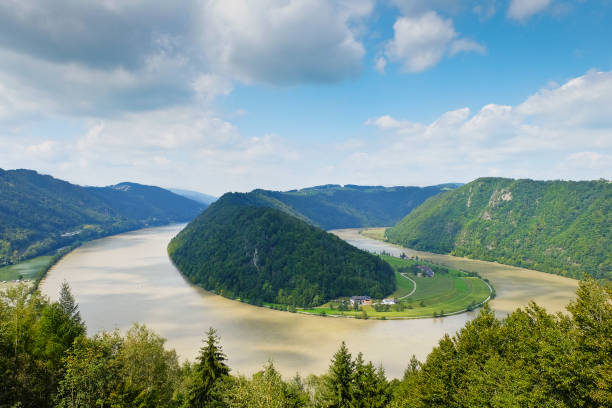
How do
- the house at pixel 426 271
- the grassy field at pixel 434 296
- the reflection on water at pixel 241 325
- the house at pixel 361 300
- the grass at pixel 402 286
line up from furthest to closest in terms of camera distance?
the house at pixel 426 271 < the grass at pixel 402 286 < the house at pixel 361 300 < the grassy field at pixel 434 296 < the reflection on water at pixel 241 325

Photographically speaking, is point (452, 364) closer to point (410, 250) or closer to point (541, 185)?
point (410, 250)

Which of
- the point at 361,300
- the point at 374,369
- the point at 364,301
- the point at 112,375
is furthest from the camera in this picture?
the point at 361,300

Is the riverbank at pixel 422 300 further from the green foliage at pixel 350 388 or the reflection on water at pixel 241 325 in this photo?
the green foliage at pixel 350 388

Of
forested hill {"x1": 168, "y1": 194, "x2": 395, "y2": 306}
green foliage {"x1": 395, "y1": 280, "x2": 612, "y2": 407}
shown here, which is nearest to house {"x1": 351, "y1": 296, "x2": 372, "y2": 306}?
forested hill {"x1": 168, "y1": 194, "x2": 395, "y2": 306}

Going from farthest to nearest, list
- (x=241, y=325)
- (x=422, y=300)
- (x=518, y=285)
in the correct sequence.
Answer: (x=518, y=285)
(x=422, y=300)
(x=241, y=325)

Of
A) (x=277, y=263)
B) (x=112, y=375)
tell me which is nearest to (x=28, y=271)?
(x=277, y=263)

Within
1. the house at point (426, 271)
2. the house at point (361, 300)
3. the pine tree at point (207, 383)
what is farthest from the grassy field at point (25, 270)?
the house at point (426, 271)

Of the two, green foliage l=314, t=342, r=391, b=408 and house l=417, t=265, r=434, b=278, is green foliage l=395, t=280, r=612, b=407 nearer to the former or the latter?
green foliage l=314, t=342, r=391, b=408

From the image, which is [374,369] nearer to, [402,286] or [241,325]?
[241,325]
